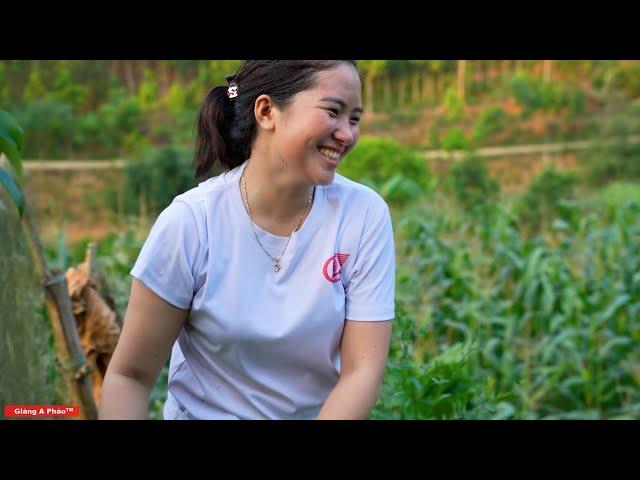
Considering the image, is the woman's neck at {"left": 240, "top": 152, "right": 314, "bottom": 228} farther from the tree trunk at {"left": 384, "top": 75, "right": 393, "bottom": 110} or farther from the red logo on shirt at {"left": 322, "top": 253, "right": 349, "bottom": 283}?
the tree trunk at {"left": 384, "top": 75, "right": 393, "bottom": 110}

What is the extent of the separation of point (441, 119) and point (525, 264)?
3522mm

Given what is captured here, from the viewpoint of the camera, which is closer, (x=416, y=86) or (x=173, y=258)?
(x=173, y=258)

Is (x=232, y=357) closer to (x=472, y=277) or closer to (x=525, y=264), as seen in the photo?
(x=472, y=277)

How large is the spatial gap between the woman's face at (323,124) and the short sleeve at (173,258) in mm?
249

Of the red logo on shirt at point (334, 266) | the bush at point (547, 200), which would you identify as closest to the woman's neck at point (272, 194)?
the red logo on shirt at point (334, 266)

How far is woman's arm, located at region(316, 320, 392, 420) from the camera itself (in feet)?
6.07

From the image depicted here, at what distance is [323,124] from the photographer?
6.03 ft

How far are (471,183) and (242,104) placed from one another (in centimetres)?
376

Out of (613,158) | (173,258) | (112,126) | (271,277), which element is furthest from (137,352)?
(112,126)

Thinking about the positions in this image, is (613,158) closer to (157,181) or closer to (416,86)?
(416,86)

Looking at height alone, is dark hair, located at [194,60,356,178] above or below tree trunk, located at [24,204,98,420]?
above

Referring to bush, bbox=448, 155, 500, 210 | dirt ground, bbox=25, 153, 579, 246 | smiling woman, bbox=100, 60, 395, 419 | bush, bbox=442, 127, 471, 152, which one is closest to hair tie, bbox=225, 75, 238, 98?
smiling woman, bbox=100, 60, 395, 419

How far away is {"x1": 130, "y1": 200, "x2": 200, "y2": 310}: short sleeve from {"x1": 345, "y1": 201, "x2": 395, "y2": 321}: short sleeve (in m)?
0.33
